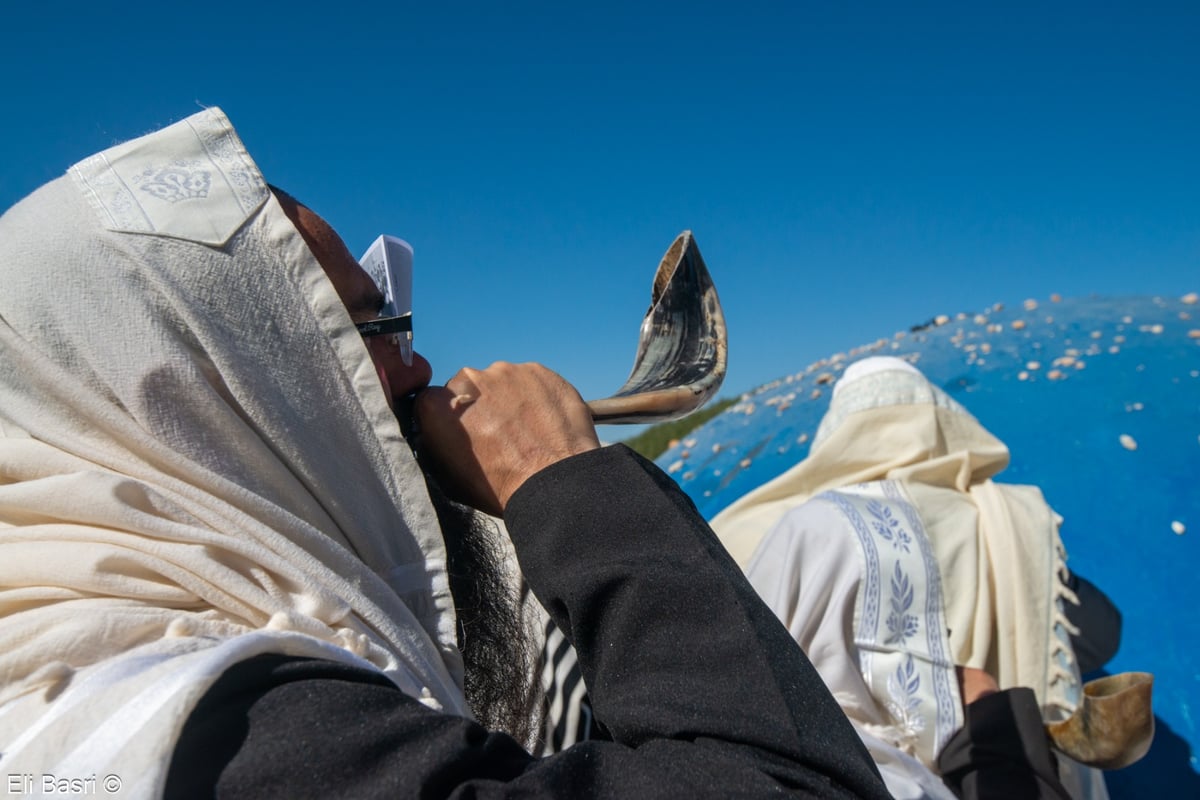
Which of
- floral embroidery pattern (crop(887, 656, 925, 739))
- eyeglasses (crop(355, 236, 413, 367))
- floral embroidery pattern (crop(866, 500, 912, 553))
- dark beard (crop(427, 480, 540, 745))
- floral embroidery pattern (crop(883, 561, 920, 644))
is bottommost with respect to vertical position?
floral embroidery pattern (crop(887, 656, 925, 739))

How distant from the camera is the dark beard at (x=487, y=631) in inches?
60.1

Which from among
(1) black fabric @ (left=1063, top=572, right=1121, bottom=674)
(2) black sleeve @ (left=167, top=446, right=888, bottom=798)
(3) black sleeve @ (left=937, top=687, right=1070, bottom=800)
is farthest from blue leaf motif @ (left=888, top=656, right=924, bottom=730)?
(2) black sleeve @ (left=167, top=446, right=888, bottom=798)

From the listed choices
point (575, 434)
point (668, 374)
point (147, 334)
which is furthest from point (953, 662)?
point (147, 334)

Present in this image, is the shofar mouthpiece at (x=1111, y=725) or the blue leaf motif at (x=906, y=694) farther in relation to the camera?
the blue leaf motif at (x=906, y=694)

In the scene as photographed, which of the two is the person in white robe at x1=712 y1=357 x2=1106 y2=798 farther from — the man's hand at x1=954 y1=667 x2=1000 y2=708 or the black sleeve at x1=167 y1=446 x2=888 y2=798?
the black sleeve at x1=167 y1=446 x2=888 y2=798

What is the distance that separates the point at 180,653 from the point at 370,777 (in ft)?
0.92

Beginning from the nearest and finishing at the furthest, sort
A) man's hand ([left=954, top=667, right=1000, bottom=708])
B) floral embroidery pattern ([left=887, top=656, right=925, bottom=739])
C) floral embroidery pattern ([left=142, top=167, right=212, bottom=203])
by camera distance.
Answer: floral embroidery pattern ([left=142, top=167, right=212, bottom=203])
floral embroidery pattern ([left=887, top=656, right=925, bottom=739])
man's hand ([left=954, top=667, right=1000, bottom=708])

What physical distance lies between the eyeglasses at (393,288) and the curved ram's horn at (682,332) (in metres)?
0.48

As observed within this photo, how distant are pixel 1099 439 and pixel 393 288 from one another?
5.23 metres

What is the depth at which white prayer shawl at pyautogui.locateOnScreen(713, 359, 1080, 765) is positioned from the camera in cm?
309

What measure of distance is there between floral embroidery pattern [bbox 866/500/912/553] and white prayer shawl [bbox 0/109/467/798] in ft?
7.25

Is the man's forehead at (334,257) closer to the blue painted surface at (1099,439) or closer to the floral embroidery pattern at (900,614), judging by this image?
the floral embroidery pattern at (900,614)

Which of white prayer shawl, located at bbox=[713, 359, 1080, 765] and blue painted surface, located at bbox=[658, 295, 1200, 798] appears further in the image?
blue painted surface, located at bbox=[658, 295, 1200, 798]

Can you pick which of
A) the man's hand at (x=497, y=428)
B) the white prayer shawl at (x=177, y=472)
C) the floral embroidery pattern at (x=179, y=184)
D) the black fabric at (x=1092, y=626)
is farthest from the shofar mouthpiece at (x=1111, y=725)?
the floral embroidery pattern at (x=179, y=184)
